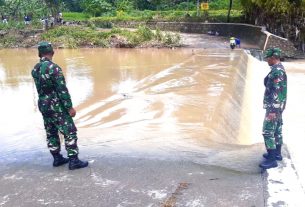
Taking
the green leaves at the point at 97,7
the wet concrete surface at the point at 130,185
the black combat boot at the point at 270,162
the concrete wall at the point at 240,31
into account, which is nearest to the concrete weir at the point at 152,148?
the wet concrete surface at the point at 130,185

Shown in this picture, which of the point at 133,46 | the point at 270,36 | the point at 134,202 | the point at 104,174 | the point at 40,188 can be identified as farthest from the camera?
the point at 133,46

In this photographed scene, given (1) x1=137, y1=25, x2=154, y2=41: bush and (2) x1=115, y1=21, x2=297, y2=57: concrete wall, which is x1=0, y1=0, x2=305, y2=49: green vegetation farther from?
(2) x1=115, y1=21, x2=297, y2=57: concrete wall

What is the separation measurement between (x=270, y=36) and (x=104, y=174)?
754 inches

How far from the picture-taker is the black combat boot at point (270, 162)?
17.6 ft

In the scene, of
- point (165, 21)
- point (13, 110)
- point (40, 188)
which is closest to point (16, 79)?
point (13, 110)

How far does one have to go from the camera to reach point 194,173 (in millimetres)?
5258

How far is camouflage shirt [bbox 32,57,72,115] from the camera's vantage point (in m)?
5.23

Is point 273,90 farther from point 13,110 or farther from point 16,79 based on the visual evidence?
point 16,79

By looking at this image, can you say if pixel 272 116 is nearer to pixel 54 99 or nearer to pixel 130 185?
pixel 130 185

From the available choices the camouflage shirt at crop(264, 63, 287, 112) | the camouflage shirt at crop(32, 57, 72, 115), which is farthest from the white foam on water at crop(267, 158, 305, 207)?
the camouflage shirt at crop(32, 57, 72, 115)

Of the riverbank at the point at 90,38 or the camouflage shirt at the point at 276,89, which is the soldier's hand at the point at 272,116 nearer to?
the camouflage shirt at the point at 276,89

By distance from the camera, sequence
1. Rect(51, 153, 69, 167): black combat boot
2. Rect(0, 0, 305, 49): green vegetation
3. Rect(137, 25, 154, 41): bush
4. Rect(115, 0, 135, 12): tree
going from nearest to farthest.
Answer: Rect(51, 153, 69, 167): black combat boot
Rect(0, 0, 305, 49): green vegetation
Rect(137, 25, 154, 41): bush
Rect(115, 0, 135, 12): tree

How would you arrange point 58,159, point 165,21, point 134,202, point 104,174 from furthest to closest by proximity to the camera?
point 165,21
point 58,159
point 104,174
point 134,202

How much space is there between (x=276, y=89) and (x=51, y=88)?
297cm
